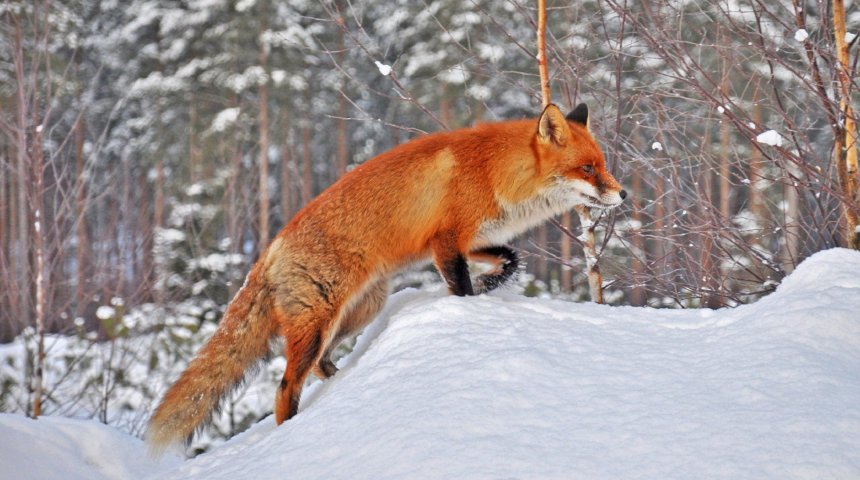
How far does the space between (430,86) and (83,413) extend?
14107mm

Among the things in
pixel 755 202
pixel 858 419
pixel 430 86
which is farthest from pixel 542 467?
pixel 430 86

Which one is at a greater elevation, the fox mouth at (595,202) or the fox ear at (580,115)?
the fox ear at (580,115)

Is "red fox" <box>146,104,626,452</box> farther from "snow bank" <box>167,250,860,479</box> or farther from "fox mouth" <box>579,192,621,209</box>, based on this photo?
"snow bank" <box>167,250,860,479</box>

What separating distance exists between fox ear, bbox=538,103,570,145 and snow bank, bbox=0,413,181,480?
3.11 metres

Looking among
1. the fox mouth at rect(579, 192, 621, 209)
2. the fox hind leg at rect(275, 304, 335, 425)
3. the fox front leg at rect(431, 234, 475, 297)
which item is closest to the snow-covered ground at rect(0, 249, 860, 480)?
the fox hind leg at rect(275, 304, 335, 425)

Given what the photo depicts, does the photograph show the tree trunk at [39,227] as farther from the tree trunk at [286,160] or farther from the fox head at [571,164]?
the tree trunk at [286,160]

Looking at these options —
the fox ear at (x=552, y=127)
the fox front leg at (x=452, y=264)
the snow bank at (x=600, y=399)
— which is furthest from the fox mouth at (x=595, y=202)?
the snow bank at (x=600, y=399)

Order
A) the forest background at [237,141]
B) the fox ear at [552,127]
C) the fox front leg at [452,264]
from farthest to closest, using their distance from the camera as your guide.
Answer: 1. the forest background at [237,141]
2. the fox ear at [552,127]
3. the fox front leg at [452,264]

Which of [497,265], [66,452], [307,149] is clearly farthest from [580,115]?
[307,149]

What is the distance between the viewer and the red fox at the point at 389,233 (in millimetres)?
4137

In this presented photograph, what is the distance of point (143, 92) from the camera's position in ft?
74.2

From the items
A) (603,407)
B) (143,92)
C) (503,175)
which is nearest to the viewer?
(603,407)

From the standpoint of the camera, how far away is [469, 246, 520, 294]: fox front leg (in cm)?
455

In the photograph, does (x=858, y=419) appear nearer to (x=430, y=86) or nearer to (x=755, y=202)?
(x=755, y=202)
